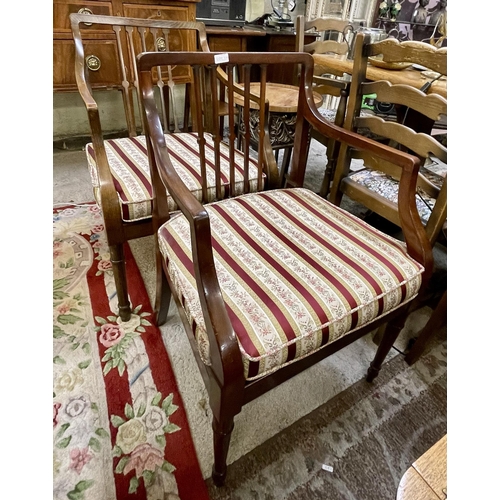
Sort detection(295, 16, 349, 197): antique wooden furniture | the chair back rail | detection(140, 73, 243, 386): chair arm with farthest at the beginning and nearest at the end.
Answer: detection(295, 16, 349, 197): antique wooden furniture → the chair back rail → detection(140, 73, 243, 386): chair arm

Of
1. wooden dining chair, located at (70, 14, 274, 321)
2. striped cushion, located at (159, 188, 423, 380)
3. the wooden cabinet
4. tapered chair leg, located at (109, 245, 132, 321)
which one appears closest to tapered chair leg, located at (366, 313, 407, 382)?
striped cushion, located at (159, 188, 423, 380)

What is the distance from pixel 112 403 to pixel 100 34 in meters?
1.81

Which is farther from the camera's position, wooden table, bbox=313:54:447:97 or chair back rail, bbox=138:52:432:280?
wooden table, bbox=313:54:447:97

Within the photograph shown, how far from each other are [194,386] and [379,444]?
60cm

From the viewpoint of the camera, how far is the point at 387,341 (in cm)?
103

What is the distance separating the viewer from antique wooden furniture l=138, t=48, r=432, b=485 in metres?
0.63

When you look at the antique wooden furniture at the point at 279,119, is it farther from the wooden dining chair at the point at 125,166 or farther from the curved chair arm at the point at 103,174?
the curved chair arm at the point at 103,174

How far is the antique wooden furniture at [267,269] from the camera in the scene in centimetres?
63

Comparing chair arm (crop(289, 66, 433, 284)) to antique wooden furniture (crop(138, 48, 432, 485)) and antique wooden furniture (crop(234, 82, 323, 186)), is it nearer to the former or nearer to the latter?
antique wooden furniture (crop(138, 48, 432, 485))

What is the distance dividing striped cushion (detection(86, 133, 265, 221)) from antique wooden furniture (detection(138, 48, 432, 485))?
12cm

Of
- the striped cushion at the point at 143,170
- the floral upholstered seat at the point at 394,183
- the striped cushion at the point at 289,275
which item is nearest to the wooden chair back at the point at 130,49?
the striped cushion at the point at 143,170

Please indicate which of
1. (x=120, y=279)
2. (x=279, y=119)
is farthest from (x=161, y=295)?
(x=279, y=119)

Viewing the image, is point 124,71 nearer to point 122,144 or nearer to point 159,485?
point 122,144

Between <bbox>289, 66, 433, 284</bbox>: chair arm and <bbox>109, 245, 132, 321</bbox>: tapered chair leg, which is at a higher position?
<bbox>289, 66, 433, 284</bbox>: chair arm
